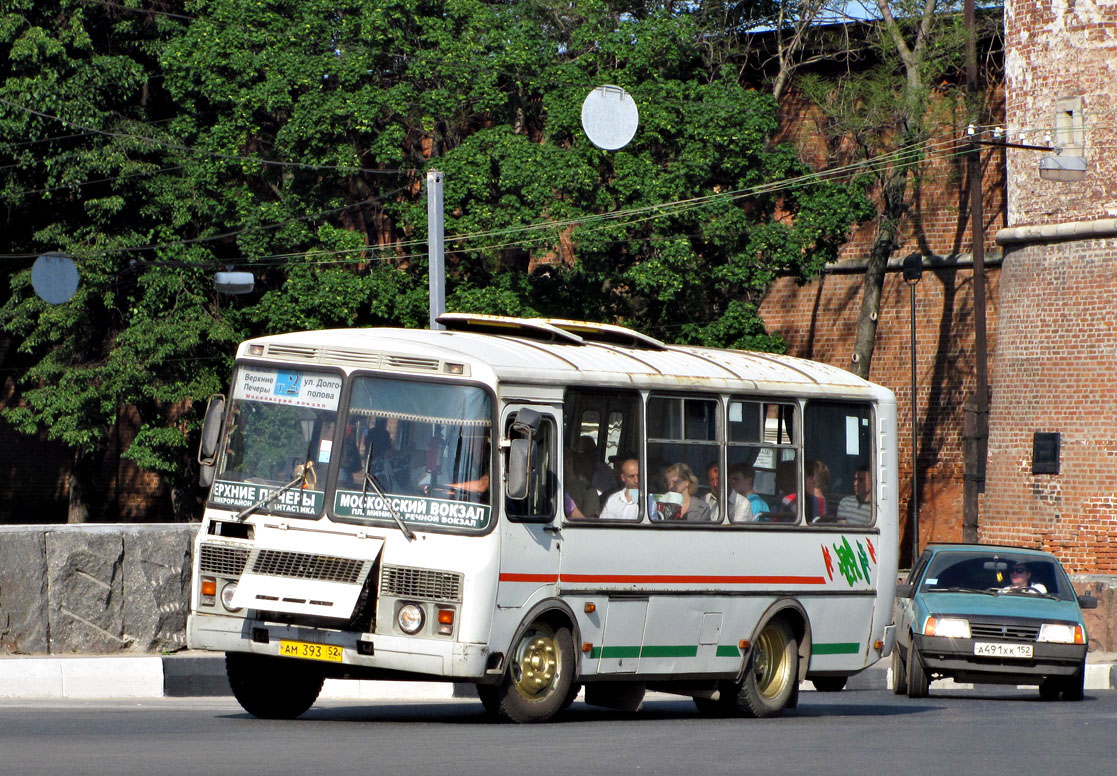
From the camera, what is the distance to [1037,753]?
10625mm

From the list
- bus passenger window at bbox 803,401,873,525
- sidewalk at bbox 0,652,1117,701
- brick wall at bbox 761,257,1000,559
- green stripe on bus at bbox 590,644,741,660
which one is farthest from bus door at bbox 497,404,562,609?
brick wall at bbox 761,257,1000,559

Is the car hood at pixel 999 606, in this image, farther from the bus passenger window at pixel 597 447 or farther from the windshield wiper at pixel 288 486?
the windshield wiper at pixel 288 486

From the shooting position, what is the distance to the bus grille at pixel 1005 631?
655 inches

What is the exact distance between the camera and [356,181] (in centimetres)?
3406

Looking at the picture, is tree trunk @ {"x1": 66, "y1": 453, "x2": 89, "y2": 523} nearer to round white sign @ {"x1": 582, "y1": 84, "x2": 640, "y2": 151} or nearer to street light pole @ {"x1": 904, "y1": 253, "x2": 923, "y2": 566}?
round white sign @ {"x1": 582, "y1": 84, "x2": 640, "y2": 151}

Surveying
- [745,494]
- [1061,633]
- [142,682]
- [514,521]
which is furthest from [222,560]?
[1061,633]

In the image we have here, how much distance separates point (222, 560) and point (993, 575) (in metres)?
9.19

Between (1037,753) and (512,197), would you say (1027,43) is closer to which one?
(512,197)

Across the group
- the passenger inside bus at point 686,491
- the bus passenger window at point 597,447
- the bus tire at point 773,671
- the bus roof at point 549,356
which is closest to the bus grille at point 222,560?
the bus roof at point 549,356

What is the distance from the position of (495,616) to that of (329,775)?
2812mm

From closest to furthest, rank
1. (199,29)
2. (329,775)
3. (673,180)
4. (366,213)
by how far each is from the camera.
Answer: (329,775)
(673,180)
(199,29)
(366,213)

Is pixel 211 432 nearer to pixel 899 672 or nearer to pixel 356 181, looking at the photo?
pixel 899 672

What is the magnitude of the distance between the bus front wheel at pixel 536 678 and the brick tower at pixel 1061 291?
20.1 m

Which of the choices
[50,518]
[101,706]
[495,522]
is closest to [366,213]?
[50,518]
